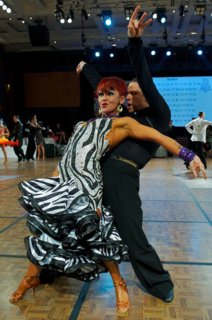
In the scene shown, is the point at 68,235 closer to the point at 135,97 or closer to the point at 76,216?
the point at 76,216

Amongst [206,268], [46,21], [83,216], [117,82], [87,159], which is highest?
[46,21]

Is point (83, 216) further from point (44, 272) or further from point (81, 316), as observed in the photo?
point (44, 272)

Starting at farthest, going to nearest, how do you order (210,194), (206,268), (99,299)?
(210,194), (206,268), (99,299)

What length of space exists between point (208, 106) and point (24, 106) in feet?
29.3

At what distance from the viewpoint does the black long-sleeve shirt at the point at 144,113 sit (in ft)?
6.23

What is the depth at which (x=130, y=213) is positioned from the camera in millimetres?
2051

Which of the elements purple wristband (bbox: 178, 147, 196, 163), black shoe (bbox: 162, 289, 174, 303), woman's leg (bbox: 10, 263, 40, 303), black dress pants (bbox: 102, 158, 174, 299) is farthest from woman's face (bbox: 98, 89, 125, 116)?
black shoe (bbox: 162, 289, 174, 303)

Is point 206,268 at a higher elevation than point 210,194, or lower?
higher

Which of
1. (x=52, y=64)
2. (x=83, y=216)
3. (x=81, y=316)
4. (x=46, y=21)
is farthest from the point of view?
(x=52, y=64)

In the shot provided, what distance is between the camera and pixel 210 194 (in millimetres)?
5840

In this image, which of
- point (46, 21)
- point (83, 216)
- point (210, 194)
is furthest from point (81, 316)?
point (46, 21)

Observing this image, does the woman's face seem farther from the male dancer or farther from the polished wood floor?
the polished wood floor

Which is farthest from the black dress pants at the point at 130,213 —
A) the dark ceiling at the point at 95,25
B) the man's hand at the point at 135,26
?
the dark ceiling at the point at 95,25

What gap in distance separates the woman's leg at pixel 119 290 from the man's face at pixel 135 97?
93 centimetres
